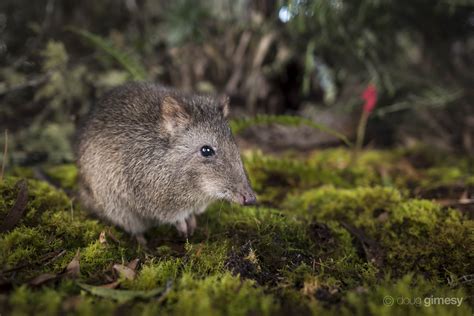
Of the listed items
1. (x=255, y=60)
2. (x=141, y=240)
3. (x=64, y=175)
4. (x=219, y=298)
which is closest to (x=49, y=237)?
(x=141, y=240)

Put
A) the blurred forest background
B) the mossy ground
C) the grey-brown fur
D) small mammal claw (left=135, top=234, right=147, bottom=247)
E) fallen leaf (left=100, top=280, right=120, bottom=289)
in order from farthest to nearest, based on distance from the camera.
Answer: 1. the blurred forest background
2. small mammal claw (left=135, top=234, right=147, bottom=247)
3. the grey-brown fur
4. fallen leaf (left=100, top=280, right=120, bottom=289)
5. the mossy ground

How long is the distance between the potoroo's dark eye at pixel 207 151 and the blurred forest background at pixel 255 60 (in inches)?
101

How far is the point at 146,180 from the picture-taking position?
13.5 ft

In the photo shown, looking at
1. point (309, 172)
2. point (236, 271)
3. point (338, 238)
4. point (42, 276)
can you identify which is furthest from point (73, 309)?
point (309, 172)

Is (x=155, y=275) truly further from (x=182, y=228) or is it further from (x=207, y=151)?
(x=207, y=151)

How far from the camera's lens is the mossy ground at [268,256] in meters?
2.65

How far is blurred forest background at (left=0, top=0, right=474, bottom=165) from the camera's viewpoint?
6609 millimetres

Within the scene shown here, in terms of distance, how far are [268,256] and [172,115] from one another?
1835mm

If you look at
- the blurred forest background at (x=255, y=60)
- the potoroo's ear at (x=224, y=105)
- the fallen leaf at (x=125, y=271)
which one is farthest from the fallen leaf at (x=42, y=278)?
the blurred forest background at (x=255, y=60)

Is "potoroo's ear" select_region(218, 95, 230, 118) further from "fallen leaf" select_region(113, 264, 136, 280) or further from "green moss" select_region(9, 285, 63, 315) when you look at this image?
"green moss" select_region(9, 285, 63, 315)

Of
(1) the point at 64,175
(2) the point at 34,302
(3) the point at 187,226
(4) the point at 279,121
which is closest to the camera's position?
(2) the point at 34,302

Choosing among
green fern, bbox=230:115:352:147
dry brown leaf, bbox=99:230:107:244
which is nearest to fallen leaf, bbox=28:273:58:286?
dry brown leaf, bbox=99:230:107:244

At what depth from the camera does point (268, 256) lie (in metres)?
3.53

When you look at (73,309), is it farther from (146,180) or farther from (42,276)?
(146,180)
